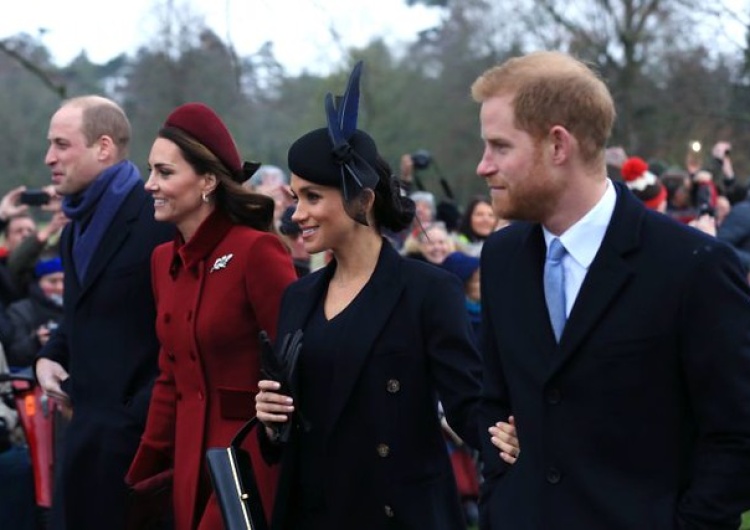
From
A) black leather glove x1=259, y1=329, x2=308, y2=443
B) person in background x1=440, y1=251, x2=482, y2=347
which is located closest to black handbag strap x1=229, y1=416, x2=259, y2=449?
black leather glove x1=259, y1=329, x2=308, y2=443

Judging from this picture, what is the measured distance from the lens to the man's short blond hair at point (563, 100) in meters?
3.51

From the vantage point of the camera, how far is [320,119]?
26625 mm

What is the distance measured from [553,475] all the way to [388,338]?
123 cm

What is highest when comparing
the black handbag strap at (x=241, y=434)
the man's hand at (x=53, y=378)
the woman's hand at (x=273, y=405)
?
the woman's hand at (x=273, y=405)

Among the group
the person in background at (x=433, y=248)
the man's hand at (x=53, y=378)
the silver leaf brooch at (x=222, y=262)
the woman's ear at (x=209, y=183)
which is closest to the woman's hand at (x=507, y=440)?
the silver leaf brooch at (x=222, y=262)

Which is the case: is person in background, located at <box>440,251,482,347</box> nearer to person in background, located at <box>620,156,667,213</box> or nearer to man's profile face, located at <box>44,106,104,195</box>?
person in background, located at <box>620,156,667,213</box>

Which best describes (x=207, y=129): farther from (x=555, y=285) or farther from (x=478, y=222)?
(x=478, y=222)

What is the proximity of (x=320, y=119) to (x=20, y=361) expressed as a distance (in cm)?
1804

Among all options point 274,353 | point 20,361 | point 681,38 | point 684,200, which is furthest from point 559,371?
point 681,38

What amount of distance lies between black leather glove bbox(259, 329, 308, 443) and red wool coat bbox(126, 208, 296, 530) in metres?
0.71

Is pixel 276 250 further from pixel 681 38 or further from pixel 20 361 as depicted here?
pixel 681 38

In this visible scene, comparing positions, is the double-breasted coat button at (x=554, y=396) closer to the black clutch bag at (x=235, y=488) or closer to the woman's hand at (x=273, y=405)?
the woman's hand at (x=273, y=405)

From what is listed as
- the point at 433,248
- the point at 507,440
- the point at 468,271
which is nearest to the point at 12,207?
the point at 433,248

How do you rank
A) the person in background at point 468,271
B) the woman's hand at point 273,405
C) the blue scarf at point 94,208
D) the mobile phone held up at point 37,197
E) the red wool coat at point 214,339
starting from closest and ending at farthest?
the woman's hand at point 273,405 < the red wool coat at point 214,339 < the blue scarf at point 94,208 < the person in background at point 468,271 < the mobile phone held up at point 37,197
